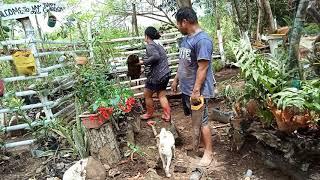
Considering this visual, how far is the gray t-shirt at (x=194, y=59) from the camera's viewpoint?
3.71 meters

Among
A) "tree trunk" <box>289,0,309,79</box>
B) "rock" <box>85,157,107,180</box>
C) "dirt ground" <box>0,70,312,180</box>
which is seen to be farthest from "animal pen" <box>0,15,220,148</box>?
"tree trunk" <box>289,0,309,79</box>

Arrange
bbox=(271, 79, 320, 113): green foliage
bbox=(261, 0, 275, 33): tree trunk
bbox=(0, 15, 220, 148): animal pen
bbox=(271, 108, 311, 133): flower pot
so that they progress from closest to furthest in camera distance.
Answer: bbox=(271, 79, 320, 113): green foliage < bbox=(271, 108, 311, 133): flower pot < bbox=(0, 15, 220, 148): animal pen < bbox=(261, 0, 275, 33): tree trunk

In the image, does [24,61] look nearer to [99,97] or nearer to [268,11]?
[99,97]

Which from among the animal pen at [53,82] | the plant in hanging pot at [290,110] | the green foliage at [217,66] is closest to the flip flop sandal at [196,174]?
the plant in hanging pot at [290,110]

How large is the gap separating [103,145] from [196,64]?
1457mm

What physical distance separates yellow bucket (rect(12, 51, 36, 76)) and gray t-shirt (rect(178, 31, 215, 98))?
2.09 m

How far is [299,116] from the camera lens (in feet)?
10.4

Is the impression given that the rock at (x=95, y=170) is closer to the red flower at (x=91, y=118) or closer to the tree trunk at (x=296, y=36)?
the red flower at (x=91, y=118)

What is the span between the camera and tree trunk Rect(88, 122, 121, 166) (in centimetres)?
395

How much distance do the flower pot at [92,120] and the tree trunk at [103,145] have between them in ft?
0.19

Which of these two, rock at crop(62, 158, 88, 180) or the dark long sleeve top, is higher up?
the dark long sleeve top

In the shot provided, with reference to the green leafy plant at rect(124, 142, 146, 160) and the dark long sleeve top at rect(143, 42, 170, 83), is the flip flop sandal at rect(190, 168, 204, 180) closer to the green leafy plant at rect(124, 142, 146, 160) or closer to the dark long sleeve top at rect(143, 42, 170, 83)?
the green leafy plant at rect(124, 142, 146, 160)

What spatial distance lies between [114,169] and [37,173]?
1040 millimetres

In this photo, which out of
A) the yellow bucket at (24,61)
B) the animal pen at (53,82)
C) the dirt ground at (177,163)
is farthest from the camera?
the animal pen at (53,82)
